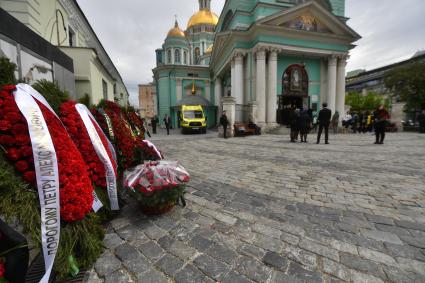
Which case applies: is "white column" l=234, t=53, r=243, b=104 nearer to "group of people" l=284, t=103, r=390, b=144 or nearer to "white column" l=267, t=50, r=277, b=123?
"white column" l=267, t=50, r=277, b=123

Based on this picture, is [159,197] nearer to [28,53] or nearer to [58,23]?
[28,53]

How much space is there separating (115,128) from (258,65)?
15.3 metres

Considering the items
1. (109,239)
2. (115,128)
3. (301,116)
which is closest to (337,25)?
(301,116)

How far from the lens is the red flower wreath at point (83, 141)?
2.23 meters

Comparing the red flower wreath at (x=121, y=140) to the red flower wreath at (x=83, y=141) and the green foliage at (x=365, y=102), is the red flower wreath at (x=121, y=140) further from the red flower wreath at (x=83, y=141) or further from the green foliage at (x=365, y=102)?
the green foliage at (x=365, y=102)

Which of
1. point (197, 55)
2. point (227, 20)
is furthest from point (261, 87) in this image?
point (197, 55)

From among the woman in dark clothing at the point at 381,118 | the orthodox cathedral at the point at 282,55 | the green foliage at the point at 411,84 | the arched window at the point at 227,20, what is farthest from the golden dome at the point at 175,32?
the woman in dark clothing at the point at 381,118

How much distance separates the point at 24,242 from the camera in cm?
129

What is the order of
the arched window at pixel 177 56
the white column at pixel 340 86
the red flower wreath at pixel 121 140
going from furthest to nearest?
the arched window at pixel 177 56
the white column at pixel 340 86
the red flower wreath at pixel 121 140

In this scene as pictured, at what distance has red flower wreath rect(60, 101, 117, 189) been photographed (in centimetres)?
223

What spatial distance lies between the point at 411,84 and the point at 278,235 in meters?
35.3

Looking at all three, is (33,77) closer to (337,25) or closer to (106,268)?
(106,268)

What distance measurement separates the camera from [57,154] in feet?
5.49

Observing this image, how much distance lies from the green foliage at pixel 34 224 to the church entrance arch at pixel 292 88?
703 inches
